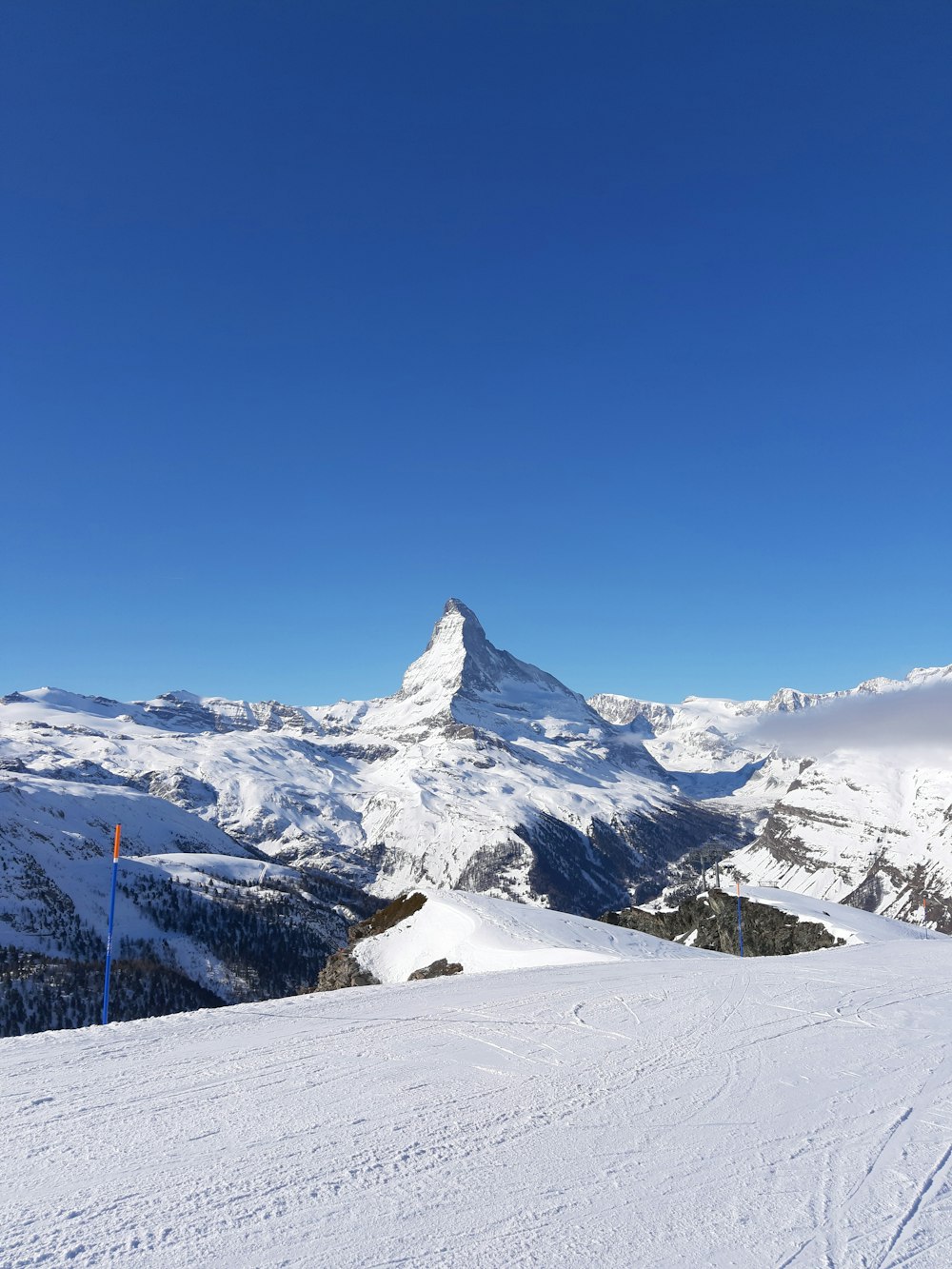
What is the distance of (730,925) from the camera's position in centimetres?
6894

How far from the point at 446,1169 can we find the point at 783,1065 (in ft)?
25.8

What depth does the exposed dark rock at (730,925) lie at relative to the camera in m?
58.8

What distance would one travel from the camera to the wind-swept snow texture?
24.0ft

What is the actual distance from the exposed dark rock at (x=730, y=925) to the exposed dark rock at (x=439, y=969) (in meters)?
20.1

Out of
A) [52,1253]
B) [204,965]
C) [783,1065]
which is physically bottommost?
[204,965]

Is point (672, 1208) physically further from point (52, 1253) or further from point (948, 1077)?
point (948, 1077)

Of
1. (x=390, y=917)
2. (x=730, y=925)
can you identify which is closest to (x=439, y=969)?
(x=390, y=917)

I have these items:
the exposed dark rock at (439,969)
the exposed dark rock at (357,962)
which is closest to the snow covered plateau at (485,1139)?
the exposed dark rock at (439,969)

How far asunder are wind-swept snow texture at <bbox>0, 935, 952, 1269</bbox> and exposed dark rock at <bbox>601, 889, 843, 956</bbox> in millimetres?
42124

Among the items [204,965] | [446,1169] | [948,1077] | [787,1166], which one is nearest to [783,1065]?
[948,1077]

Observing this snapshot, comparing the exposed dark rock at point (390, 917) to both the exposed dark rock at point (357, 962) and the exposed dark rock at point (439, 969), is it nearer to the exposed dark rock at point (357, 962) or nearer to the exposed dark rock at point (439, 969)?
the exposed dark rock at point (357, 962)

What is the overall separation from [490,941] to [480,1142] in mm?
29722

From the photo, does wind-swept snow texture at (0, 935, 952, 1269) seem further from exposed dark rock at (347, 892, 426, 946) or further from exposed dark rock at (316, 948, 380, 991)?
exposed dark rock at (347, 892, 426, 946)

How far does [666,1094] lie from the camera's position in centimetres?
1187
